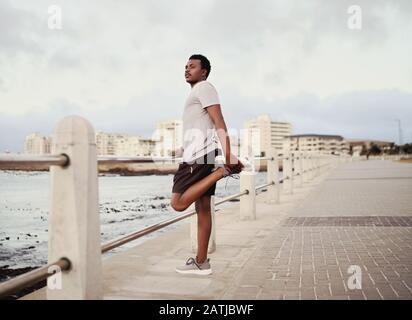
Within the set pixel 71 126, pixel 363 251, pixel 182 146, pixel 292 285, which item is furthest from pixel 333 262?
pixel 71 126

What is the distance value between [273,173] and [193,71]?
6447mm

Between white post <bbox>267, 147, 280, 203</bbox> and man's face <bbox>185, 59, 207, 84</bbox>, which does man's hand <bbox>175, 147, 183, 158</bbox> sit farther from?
white post <bbox>267, 147, 280, 203</bbox>

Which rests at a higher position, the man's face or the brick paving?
the man's face

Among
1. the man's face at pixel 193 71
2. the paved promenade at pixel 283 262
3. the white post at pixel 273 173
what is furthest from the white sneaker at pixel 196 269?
the white post at pixel 273 173

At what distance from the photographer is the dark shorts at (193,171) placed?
358cm

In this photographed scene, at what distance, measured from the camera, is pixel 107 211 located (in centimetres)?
1355

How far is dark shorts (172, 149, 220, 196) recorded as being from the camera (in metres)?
3.58

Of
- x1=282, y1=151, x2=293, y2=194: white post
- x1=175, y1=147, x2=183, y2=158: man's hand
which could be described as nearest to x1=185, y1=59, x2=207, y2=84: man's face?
x1=175, y1=147, x2=183, y2=158: man's hand

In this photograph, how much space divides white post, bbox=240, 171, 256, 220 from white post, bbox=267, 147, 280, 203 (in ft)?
7.33

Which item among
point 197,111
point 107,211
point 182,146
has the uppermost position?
point 197,111

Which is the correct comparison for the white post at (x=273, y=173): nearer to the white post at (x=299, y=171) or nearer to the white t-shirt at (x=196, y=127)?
the white post at (x=299, y=171)
